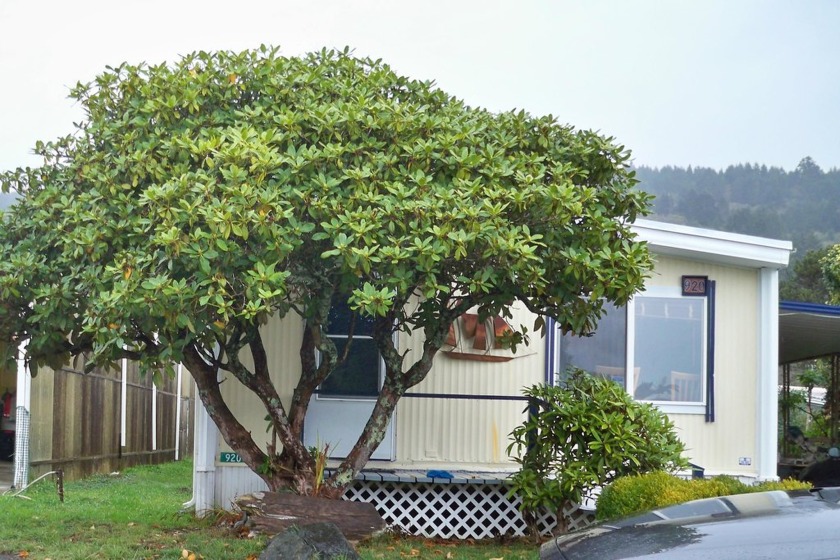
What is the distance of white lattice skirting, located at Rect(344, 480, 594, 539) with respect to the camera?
10258 millimetres

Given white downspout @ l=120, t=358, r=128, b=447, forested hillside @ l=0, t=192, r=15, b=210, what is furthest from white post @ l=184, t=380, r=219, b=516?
white downspout @ l=120, t=358, r=128, b=447

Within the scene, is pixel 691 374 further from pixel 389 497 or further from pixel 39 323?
pixel 39 323

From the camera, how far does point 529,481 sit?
31.1ft

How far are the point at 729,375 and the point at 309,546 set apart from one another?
19.4 ft

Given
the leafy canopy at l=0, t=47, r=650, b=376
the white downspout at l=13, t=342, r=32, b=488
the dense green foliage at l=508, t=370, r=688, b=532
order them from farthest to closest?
1. the white downspout at l=13, t=342, r=32, b=488
2. the dense green foliage at l=508, t=370, r=688, b=532
3. the leafy canopy at l=0, t=47, r=650, b=376

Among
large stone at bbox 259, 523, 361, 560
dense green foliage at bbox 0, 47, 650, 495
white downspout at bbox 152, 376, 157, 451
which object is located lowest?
white downspout at bbox 152, 376, 157, 451

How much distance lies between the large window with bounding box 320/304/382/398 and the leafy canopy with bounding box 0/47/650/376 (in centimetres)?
215

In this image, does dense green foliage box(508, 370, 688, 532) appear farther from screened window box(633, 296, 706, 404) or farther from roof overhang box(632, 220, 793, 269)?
roof overhang box(632, 220, 793, 269)

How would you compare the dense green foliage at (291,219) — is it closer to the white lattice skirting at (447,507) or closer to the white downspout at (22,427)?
the white lattice skirting at (447,507)

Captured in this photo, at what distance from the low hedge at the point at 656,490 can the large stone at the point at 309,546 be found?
2005mm

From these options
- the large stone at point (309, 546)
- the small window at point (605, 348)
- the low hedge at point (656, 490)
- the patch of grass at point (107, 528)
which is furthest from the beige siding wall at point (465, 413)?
the large stone at point (309, 546)

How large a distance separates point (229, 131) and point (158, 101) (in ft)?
3.05

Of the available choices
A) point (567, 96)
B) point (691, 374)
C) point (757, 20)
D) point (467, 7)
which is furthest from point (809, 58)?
point (691, 374)

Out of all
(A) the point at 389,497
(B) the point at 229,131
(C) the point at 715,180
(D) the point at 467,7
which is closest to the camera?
(B) the point at 229,131
